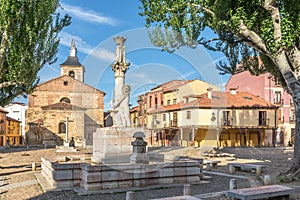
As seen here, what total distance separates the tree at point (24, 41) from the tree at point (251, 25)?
4624 mm

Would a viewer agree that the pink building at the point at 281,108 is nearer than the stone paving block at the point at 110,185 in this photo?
No

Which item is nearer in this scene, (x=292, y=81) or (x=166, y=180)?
(x=166, y=180)

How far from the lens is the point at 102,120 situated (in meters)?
45.3

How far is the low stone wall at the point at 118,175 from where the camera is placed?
8.55 meters

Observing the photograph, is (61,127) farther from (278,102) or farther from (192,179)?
(192,179)

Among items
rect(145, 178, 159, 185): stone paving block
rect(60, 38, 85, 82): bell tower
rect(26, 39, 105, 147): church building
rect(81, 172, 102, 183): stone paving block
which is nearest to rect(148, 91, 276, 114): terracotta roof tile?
rect(26, 39, 105, 147): church building

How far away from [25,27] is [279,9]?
10215mm

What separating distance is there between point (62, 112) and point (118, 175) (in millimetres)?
35505

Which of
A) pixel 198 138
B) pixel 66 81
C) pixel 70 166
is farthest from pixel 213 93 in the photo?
pixel 70 166

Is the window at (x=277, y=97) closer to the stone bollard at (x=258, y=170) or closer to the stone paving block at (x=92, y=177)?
the stone bollard at (x=258, y=170)

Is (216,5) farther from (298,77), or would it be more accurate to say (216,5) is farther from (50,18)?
(50,18)

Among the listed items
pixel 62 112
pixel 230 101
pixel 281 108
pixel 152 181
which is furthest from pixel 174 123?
pixel 152 181

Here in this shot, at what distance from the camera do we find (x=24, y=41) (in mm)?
12711

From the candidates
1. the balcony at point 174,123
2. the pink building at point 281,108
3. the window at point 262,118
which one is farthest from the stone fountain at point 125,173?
the pink building at point 281,108
